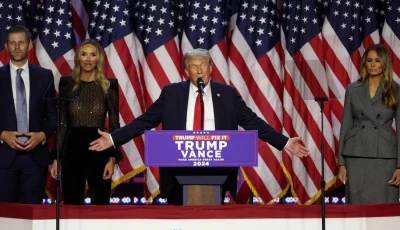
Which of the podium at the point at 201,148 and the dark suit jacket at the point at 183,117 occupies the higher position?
the dark suit jacket at the point at 183,117

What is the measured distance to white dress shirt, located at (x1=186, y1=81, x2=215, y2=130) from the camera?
4906 mm

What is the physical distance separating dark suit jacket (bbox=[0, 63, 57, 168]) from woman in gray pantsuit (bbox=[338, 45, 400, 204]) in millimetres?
1892

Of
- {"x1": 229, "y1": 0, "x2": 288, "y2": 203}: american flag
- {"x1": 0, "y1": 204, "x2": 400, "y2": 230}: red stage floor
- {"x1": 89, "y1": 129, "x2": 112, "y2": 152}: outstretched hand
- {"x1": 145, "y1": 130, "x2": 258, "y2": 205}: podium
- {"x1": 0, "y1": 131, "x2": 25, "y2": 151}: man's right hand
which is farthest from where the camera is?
{"x1": 229, "y1": 0, "x2": 288, "y2": 203}: american flag

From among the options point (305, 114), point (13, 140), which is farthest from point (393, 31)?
point (13, 140)

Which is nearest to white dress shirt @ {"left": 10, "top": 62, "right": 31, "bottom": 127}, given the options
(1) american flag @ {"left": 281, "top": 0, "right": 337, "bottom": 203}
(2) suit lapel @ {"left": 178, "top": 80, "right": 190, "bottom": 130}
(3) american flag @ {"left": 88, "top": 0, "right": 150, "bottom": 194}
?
(2) suit lapel @ {"left": 178, "top": 80, "right": 190, "bottom": 130}

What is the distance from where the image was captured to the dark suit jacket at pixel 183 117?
16.2ft

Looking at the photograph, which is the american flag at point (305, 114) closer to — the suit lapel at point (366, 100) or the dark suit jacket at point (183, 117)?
the suit lapel at point (366, 100)

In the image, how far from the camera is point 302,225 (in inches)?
161

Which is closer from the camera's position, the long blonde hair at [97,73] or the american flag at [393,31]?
the long blonde hair at [97,73]

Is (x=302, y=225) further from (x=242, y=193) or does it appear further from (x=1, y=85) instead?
(x=242, y=193)

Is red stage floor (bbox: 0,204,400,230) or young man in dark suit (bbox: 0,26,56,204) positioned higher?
young man in dark suit (bbox: 0,26,56,204)

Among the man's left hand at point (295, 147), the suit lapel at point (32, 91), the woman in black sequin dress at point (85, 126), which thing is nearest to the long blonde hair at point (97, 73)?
the woman in black sequin dress at point (85, 126)

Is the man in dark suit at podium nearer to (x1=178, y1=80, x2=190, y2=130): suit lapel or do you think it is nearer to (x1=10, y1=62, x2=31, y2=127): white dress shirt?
(x1=178, y1=80, x2=190, y2=130): suit lapel

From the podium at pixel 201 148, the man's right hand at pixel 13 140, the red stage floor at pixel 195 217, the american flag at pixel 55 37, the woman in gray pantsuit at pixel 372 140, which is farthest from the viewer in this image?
the american flag at pixel 55 37
